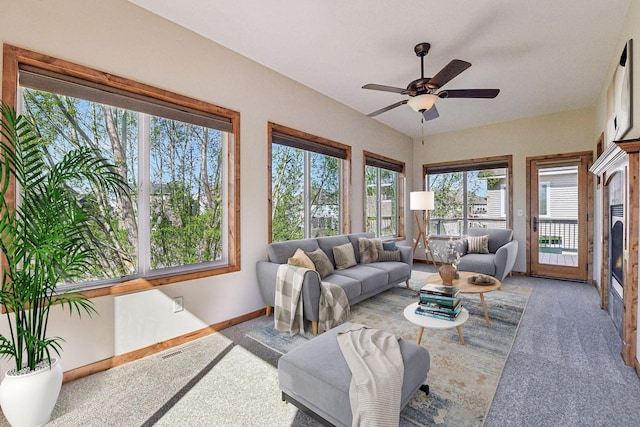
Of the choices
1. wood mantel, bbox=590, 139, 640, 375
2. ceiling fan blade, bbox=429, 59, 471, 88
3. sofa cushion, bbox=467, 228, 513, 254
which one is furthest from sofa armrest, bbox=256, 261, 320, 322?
sofa cushion, bbox=467, 228, 513, 254

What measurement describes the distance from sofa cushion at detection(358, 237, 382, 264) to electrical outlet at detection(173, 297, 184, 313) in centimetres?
246

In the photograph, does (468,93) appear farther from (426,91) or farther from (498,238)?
(498,238)

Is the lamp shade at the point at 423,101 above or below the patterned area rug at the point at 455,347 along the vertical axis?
above

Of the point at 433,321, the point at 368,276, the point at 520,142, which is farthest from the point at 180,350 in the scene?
the point at 520,142

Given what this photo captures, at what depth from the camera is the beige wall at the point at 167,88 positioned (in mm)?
2135

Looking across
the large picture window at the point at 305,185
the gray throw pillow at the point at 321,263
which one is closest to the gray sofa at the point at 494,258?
the large picture window at the point at 305,185

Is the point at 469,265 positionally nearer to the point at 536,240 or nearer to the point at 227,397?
the point at 536,240

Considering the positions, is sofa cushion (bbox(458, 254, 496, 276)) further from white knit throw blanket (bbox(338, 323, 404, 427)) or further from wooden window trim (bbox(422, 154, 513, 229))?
white knit throw blanket (bbox(338, 323, 404, 427))

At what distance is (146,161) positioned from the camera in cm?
269

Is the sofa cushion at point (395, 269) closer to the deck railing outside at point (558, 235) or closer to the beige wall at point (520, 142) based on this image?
the beige wall at point (520, 142)

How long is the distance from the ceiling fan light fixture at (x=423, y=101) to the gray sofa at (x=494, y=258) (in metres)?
2.70

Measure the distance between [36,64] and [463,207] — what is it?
676cm

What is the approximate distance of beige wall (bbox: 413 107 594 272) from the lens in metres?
5.03

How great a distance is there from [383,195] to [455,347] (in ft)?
12.4
